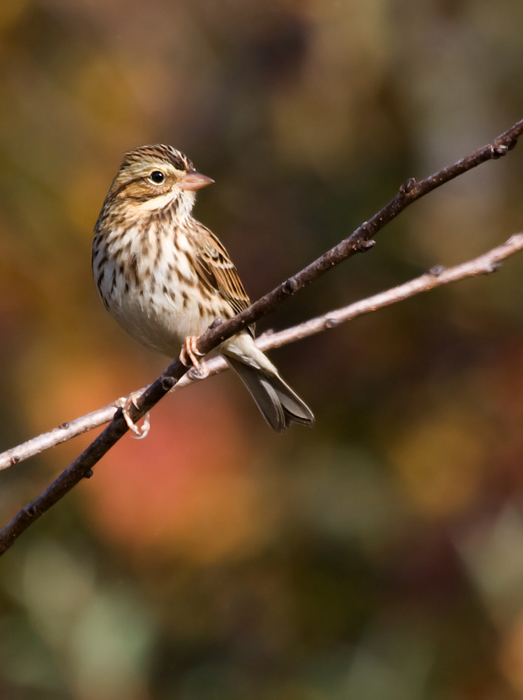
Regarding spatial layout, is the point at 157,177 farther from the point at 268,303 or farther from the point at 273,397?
the point at 268,303

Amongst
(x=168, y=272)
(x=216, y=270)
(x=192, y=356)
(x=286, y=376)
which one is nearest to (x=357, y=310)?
(x=192, y=356)

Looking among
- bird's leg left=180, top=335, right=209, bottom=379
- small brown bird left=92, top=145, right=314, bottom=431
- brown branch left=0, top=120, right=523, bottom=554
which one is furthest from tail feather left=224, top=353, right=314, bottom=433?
brown branch left=0, top=120, right=523, bottom=554

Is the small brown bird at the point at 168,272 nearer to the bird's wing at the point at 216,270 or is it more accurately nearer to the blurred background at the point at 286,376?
the bird's wing at the point at 216,270

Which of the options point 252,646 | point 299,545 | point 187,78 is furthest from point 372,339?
point 187,78

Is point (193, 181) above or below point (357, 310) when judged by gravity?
above

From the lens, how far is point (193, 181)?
374cm

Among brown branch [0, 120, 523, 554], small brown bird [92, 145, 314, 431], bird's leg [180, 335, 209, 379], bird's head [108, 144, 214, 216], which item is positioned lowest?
brown branch [0, 120, 523, 554]

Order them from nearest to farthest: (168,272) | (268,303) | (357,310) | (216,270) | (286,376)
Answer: (268,303)
(357,310)
(168,272)
(216,270)
(286,376)

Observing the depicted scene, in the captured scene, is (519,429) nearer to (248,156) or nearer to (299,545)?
Answer: (299,545)

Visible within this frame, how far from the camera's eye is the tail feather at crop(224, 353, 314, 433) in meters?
3.73

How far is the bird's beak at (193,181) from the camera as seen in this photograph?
370 centimetres

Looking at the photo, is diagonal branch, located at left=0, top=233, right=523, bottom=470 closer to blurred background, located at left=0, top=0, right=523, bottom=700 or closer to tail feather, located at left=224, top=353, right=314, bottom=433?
tail feather, located at left=224, top=353, right=314, bottom=433

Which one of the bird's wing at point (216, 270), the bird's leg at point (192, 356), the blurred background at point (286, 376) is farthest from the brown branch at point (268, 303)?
the blurred background at point (286, 376)

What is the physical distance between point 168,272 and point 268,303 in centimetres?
151
